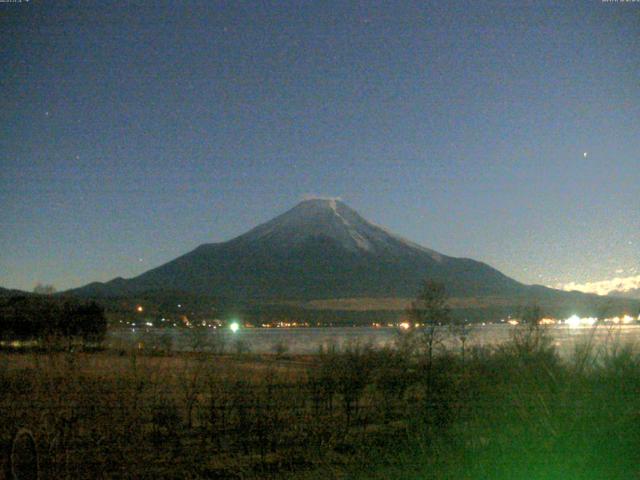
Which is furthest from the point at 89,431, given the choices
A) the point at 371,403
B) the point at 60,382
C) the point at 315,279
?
the point at 315,279

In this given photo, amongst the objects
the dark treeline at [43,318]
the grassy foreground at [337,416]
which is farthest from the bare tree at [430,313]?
the dark treeline at [43,318]

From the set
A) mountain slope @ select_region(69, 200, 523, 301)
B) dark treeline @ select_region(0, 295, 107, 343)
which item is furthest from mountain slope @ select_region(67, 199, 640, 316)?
dark treeline @ select_region(0, 295, 107, 343)

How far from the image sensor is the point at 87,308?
33.2 metres

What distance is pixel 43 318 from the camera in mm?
24703

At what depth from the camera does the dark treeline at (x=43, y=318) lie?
920 inches

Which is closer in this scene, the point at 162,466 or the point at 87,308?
the point at 162,466

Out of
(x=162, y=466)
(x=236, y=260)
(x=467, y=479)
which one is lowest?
(x=162, y=466)

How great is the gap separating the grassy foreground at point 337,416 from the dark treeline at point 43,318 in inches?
276

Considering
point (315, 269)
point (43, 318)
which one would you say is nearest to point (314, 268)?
point (315, 269)

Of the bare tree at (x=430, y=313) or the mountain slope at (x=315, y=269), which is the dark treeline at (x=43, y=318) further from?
the mountain slope at (x=315, y=269)

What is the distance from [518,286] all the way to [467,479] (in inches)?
3198

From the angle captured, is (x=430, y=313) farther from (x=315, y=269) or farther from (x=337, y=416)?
(x=315, y=269)

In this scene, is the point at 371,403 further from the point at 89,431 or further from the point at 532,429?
the point at 532,429

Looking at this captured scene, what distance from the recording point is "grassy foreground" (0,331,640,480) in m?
7.21
